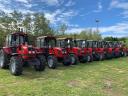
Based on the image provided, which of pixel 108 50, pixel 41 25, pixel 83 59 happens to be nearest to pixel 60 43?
pixel 83 59

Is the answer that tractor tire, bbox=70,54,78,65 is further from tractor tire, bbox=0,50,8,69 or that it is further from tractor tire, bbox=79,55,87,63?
tractor tire, bbox=0,50,8,69

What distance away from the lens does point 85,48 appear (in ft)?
73.5

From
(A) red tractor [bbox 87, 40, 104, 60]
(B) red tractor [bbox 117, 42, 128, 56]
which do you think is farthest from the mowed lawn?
(B) red tractor [bbox 117, 42, 128, 56]

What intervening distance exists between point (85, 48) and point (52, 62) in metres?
6.63

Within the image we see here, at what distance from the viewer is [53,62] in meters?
16.2

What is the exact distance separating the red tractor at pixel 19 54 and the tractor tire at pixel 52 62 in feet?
5.17

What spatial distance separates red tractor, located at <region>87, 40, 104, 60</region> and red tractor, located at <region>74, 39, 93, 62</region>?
1.17 metres

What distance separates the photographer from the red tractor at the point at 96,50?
79.9ft

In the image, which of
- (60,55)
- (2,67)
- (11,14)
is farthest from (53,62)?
(11,14)

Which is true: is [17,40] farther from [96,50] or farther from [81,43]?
[96,50]

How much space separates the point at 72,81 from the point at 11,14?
23074 millimetres

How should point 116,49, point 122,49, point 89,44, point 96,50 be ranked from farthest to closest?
point 122,49 → point 116,49 → point 96,50 → point 89,44

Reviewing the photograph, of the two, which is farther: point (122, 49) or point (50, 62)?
point (122, 49)

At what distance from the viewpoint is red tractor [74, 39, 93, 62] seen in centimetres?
2198
